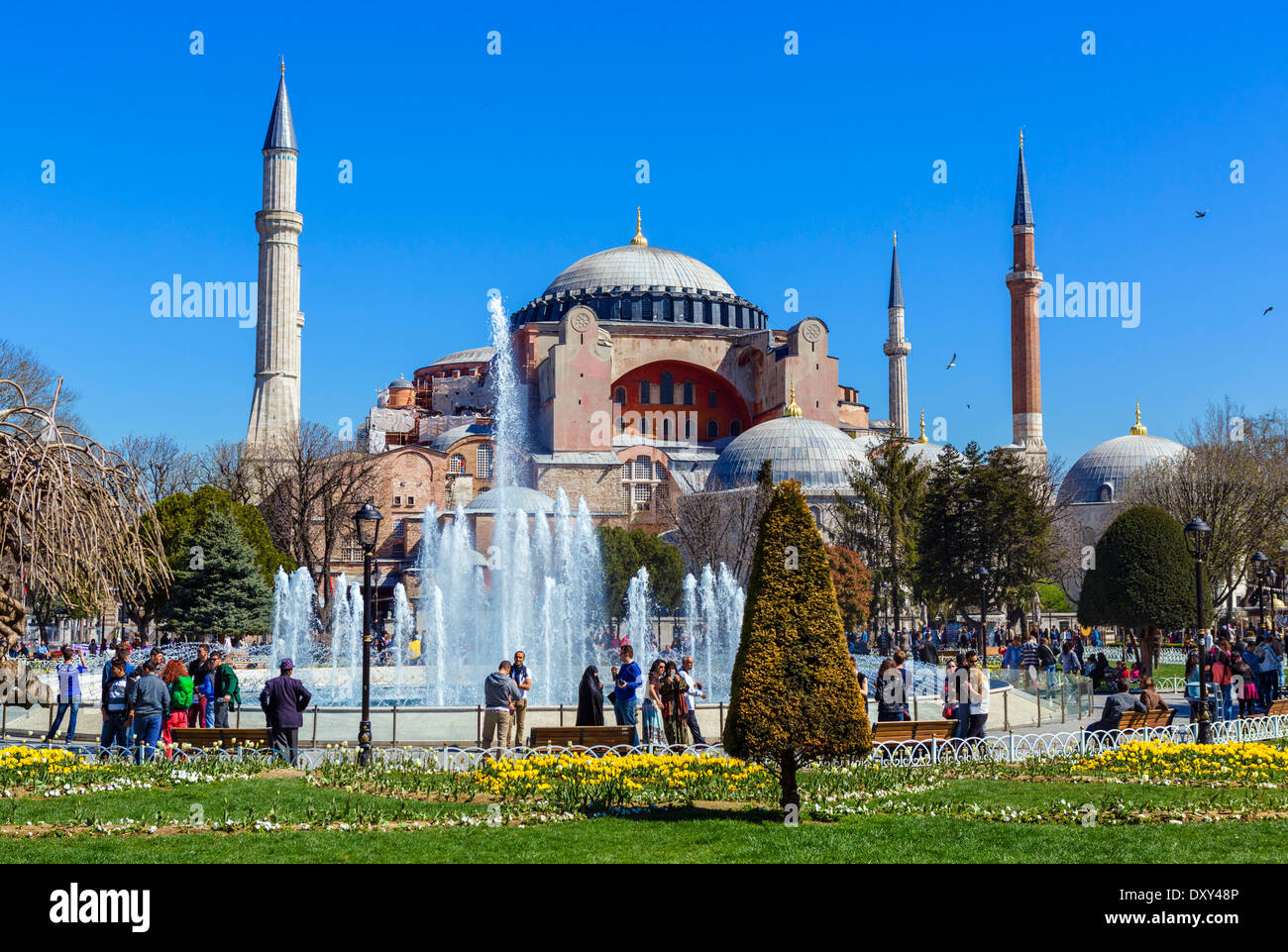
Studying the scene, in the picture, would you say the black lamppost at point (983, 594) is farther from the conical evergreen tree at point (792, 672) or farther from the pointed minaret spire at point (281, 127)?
the pointed minaret spire at point (281, 127)

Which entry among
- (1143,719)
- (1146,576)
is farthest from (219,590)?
(1143,719)

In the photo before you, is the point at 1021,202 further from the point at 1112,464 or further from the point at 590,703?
the point at 590,703

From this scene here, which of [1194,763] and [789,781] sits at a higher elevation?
[789,781]

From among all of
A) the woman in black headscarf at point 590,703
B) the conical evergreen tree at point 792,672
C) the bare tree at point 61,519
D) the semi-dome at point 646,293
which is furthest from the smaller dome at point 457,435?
the conical evergreen tree at point 792,672
